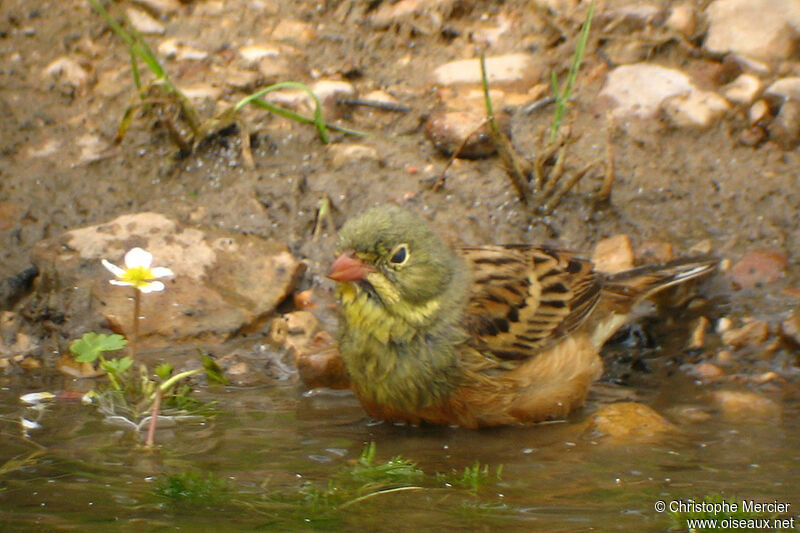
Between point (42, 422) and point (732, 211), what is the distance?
12.9 ft

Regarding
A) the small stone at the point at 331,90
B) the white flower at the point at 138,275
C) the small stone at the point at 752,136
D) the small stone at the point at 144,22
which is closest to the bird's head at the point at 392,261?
the white flower at the point at 138,275

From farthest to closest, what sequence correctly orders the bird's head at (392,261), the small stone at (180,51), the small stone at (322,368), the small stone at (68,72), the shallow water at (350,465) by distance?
1. the small stone at (180,51)
2. the small stone at (68,72)
3. the small stone at (322,368)
4. the bird's head at (392,261)
5. the shallow water at (350,465)

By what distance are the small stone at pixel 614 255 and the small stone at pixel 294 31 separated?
2.60 meters

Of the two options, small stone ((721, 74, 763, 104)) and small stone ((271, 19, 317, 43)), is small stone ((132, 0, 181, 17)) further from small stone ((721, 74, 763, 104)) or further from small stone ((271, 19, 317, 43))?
small stone ((721, 74, 763, 104))

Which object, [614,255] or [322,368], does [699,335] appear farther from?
[322,368]

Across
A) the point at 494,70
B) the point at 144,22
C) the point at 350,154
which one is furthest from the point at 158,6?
the point at 494,70

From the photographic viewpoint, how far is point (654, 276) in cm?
520

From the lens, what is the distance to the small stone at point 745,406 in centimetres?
438

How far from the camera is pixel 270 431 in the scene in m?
4.24

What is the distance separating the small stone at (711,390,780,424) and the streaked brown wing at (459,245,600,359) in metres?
0.81

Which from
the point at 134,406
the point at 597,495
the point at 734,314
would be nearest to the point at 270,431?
the point at 134,406

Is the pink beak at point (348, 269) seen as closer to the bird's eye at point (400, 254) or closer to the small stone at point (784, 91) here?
the bird's eye at point (400, 254)

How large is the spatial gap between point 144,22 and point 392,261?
11.4ft

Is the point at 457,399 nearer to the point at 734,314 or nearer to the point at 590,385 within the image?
the point at 590,385
